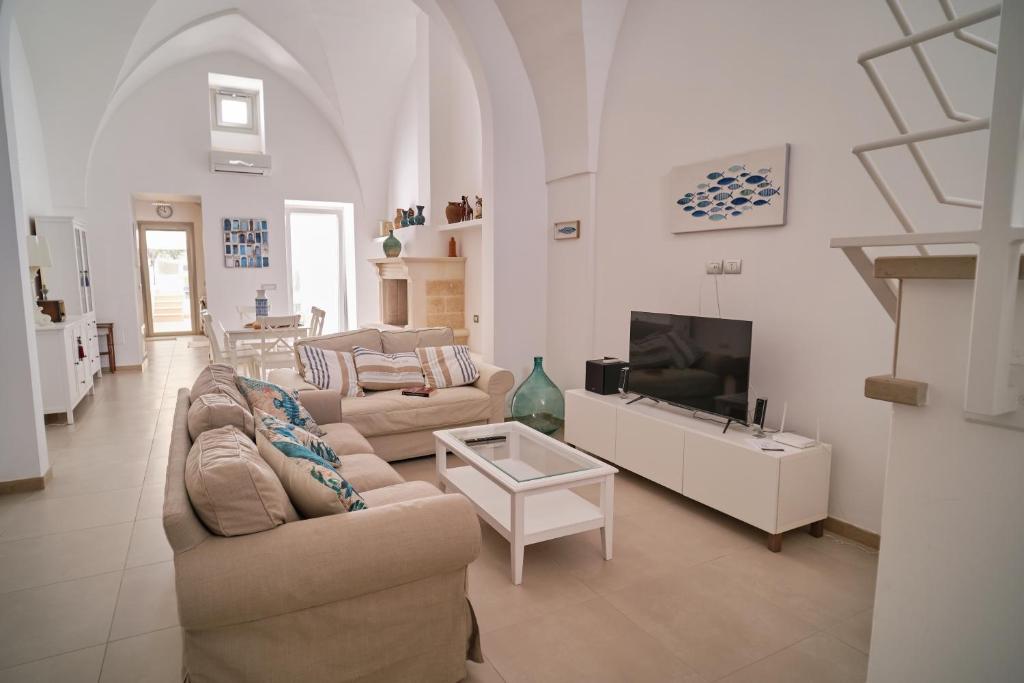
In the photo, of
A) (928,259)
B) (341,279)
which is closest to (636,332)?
(928,259)

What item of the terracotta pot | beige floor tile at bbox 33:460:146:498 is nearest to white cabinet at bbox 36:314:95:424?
beige floor tile at bbox 33:460:146:498

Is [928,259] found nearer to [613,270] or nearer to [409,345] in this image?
[613,270]

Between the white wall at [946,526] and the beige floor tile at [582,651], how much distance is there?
76cm

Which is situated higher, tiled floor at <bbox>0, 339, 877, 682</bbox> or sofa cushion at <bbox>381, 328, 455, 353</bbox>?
sofa cushion at <bbox>381, 328, 455, 353</bbox>

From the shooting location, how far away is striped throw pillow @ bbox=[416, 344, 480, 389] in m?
4.33

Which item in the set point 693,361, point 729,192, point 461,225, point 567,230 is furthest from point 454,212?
point 693,361

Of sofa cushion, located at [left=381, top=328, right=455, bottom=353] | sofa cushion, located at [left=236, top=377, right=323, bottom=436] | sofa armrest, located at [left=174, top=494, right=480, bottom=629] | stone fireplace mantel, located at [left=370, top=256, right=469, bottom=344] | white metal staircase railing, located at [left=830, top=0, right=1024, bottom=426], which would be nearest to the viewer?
white metal staircase railing, located at [left=830, top=0, right=1024, bottom=426]

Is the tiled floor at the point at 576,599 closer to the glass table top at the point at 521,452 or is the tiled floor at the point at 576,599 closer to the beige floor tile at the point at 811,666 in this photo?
the beige floor tile at the point at 811,666

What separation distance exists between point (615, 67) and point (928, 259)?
3507 millimetres

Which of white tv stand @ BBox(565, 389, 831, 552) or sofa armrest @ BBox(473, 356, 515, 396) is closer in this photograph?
white tv stand @ BBox(565, 389, 831, 552)

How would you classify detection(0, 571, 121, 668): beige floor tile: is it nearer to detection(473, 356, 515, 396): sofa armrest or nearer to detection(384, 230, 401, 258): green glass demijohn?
detection(473, 356, 515, 396): sofa armrest

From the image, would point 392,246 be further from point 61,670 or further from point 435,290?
point 61,670

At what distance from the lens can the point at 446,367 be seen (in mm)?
4387

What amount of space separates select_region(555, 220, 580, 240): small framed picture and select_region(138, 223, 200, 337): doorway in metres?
8.62
